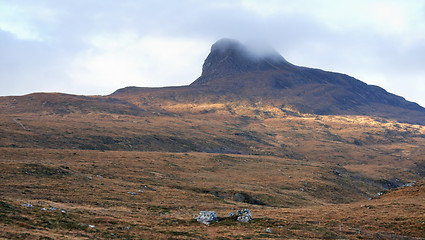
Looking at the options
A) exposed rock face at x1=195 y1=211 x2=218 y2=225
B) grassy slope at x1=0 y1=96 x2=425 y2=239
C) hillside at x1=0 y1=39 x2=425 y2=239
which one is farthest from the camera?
exposed rock face at x1=195 y1=211 x2=218 y2=225

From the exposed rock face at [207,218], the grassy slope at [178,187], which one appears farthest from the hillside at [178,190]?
the exposed rock face at [207,218]

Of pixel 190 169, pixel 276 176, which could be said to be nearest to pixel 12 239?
pixel 190 169

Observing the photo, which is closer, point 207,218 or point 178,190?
point 207,218

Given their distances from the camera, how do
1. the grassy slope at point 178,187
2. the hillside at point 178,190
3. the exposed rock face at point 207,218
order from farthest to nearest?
1. the exposed rock face at point 207,218
2. the grassy slope at point 178,187
3. the hillside at point 178,190

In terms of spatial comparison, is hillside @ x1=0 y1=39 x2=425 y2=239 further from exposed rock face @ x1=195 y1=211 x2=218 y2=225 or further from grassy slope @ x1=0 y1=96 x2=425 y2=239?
exposed rock face @ x1=195 y1=211 x2=218 y2=225

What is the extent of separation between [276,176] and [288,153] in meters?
68.9

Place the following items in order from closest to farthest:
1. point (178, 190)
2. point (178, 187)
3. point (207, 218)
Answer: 1. point (207, 218)
2. point (178, 190)
3. point (178, 187)

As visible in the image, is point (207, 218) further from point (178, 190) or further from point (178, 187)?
point (178, 187)

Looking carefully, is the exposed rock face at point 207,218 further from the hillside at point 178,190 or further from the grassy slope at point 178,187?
the grassy slope at point 178,187

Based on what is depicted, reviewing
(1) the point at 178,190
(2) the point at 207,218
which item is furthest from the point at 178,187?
(2) the point at 207,218

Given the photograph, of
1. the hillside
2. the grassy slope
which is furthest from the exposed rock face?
the grassy slope

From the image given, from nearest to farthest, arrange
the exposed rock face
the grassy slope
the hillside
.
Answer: the hillside, the grassy slope, the exposed rock face

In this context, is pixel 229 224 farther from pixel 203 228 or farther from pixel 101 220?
pixel 101 220

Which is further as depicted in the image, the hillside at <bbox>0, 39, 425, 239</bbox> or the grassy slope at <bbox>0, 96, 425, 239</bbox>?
the grassy slope at <bbox>0, 96, 425, 239</bbox>
